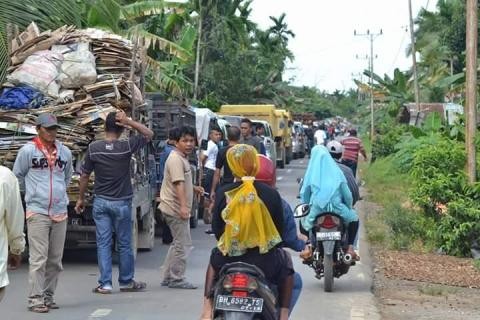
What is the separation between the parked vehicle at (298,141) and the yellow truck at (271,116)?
976 cm

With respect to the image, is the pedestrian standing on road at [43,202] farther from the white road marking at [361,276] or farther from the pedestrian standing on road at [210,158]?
the pedestrian standing on road at [210,158]

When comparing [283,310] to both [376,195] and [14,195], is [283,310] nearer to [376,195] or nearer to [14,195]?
[14,195]

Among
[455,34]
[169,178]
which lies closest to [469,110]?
[169,178]

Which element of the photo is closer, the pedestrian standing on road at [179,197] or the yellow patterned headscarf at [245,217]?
the yellow patterned headscarf at [245,217]

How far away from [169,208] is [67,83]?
111 inches

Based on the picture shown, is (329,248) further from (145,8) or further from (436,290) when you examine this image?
(145,8)

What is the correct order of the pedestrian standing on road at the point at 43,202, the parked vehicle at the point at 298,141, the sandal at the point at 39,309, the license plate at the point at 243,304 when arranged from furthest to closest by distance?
1. the parked vehicle at the point at 298,141
2. the sandal at the point at 39,309
3. the pedestrian standing on road at the point at 43,202
4. the license plate at the point at 243,304

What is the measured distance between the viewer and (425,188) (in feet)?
46.9

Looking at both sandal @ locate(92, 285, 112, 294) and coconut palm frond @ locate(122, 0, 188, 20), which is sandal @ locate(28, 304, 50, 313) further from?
coconut palm frond @ locate(122, 0, 188, 20)

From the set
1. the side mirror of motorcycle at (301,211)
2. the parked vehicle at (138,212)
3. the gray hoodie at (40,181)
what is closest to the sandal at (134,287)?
the parked vehicle at (138,212)

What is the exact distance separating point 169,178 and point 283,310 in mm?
4411

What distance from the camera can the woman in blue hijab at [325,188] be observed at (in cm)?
1002

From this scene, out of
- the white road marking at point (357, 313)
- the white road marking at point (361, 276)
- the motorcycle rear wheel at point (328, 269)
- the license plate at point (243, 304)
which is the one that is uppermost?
the license plate at point (243, 304)

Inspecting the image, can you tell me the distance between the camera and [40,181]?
29.4 feet
